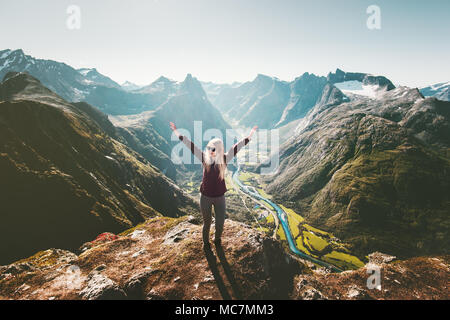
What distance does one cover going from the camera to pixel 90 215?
67.3 meters

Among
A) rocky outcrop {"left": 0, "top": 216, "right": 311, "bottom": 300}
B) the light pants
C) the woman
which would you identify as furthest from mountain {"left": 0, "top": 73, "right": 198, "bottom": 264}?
the woman

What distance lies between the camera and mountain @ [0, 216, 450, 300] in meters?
11.0

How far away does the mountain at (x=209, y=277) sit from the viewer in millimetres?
10992

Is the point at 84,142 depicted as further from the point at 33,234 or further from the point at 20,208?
the point at 33,234

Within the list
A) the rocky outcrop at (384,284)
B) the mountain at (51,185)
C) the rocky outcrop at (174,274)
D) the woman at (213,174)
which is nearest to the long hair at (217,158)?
the woman at (213,174)

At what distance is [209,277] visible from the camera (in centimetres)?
1151

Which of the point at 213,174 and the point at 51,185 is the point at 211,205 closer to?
the point at 213,174

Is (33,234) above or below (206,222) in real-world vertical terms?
below

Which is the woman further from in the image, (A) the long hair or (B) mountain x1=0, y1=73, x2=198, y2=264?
(B) mountain x1=0, y1=73, x2=198, y2=264

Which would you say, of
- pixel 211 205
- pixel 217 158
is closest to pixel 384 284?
pixel 211 205

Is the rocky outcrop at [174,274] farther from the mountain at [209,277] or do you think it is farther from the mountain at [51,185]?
the mountain at [51,185]
